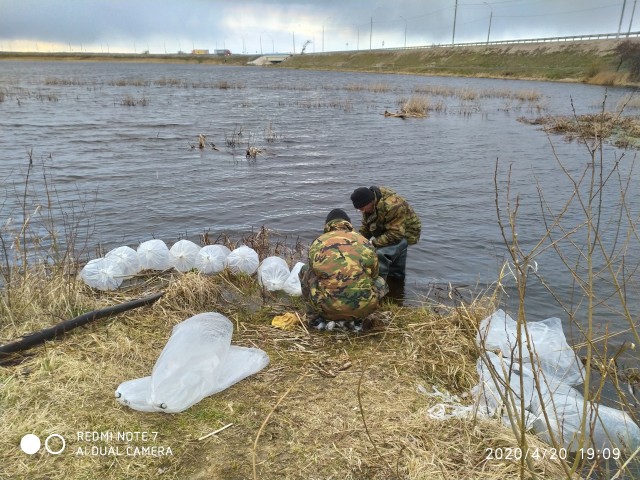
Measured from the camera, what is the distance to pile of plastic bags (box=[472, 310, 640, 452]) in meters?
3.06

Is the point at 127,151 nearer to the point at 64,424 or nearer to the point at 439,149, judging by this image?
the point at 439,149

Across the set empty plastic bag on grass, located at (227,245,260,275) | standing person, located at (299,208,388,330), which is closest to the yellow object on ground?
standing person, located at (299,208,388,330)

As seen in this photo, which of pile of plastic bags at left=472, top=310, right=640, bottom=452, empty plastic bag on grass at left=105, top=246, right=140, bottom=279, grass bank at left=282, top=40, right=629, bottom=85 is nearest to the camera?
pile of plastic bags at left=472, top=310, right=640, bottom=452

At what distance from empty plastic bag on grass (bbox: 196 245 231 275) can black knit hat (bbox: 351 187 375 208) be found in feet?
6.24

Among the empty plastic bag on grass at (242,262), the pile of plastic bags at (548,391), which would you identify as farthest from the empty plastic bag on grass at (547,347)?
the empty plastic bag on grass at (242,262)

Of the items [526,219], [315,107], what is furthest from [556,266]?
[315,107]

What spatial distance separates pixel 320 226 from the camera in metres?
8.73

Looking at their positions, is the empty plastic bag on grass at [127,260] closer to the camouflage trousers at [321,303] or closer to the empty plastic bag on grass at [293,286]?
the empty plastic bag on grass at [293,286]

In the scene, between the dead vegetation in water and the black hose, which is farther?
the dead vegetation in water

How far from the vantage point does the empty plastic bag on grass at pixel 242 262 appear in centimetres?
582

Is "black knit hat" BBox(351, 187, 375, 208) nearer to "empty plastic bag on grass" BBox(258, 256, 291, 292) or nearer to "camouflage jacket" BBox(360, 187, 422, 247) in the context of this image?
"camouflage jacket" BBox(360, 187, 422, 247)

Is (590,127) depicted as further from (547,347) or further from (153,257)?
(153,257)

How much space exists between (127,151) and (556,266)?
1295 centimetres

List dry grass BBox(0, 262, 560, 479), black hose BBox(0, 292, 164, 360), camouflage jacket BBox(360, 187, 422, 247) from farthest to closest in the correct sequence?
camouflage jacket BBox(360, 187, 422, 247)
black hose BBox(0, 292, 164, 360)
dry grass BBox(0, 262, 560, 479)
